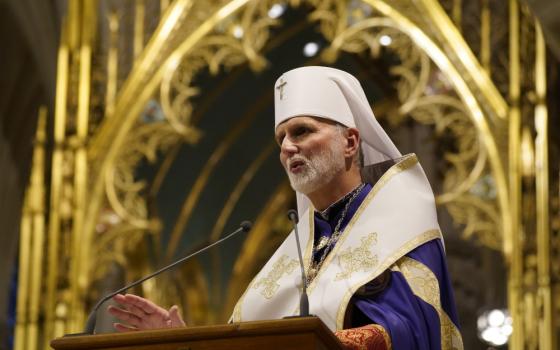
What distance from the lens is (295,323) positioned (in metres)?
3.84

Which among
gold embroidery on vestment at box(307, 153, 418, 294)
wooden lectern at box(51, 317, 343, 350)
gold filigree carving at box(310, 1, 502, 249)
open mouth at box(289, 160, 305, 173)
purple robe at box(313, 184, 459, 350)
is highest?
gold filigree carving at box(310, 1, 502, 249)

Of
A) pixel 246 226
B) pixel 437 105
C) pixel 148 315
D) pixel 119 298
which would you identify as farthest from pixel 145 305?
pixel 437 105

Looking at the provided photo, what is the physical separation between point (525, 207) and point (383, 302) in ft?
13.6

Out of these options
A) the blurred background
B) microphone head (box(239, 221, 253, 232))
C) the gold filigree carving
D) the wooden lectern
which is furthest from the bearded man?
the gold filigree carving

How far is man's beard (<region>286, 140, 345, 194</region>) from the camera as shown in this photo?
4.74 meters

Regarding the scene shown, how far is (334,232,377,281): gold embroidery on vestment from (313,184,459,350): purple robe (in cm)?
8

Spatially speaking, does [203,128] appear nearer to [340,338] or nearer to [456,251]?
[456,251]

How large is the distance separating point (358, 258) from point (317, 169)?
32 cm

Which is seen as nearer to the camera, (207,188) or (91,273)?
(91,273)

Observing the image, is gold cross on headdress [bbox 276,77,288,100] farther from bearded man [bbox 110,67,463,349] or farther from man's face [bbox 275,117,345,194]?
man's face [bbox 275,117,345,194]

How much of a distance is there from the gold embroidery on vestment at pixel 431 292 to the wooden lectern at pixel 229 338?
492 millimetres

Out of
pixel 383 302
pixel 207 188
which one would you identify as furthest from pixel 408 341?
pixel 207 188

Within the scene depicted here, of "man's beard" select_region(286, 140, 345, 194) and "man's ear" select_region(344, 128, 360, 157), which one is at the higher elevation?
"man's ear" select_region(344, 128, 360, 157)

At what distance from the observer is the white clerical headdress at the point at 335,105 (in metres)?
4.85
